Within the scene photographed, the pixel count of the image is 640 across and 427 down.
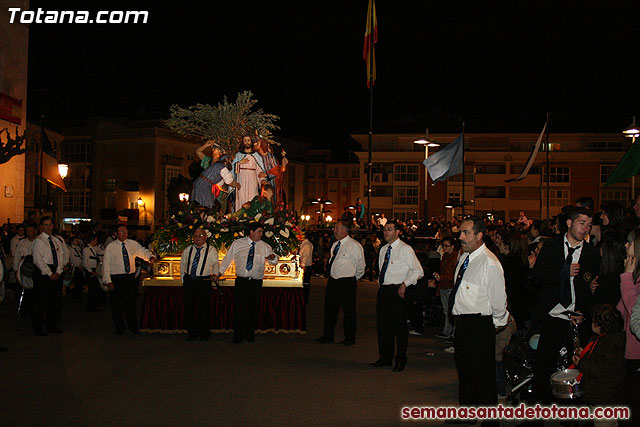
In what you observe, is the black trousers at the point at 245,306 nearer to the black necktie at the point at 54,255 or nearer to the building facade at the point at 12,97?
the black necktie at the point at 54,255

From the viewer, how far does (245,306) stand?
11.5 metres

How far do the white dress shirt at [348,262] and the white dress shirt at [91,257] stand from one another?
8.20m

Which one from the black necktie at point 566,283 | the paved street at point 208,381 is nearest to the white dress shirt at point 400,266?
the paved street at point 208,381

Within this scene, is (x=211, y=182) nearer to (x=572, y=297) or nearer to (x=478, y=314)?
(x=478, y=314)

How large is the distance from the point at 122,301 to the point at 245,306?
2543 mm

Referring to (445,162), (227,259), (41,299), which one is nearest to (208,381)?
(227,259)

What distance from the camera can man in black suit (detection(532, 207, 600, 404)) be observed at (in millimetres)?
6367

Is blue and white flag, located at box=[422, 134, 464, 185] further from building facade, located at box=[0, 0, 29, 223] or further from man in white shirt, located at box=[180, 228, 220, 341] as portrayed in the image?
building facade, located at box=[0, 0, 29, 223]

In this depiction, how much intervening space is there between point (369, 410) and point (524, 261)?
3.58 m

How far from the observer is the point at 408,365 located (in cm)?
968

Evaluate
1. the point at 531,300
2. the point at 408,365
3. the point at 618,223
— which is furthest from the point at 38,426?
Result: the point at 618,223

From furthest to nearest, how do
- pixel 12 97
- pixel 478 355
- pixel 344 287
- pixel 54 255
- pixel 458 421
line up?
pixel 12 97
pixel 54 255
pixel 344 287
pixel 458 421
pixel 478 355

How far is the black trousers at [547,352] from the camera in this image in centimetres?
642

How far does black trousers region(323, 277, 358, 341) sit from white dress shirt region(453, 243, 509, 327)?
5226 millimetres
